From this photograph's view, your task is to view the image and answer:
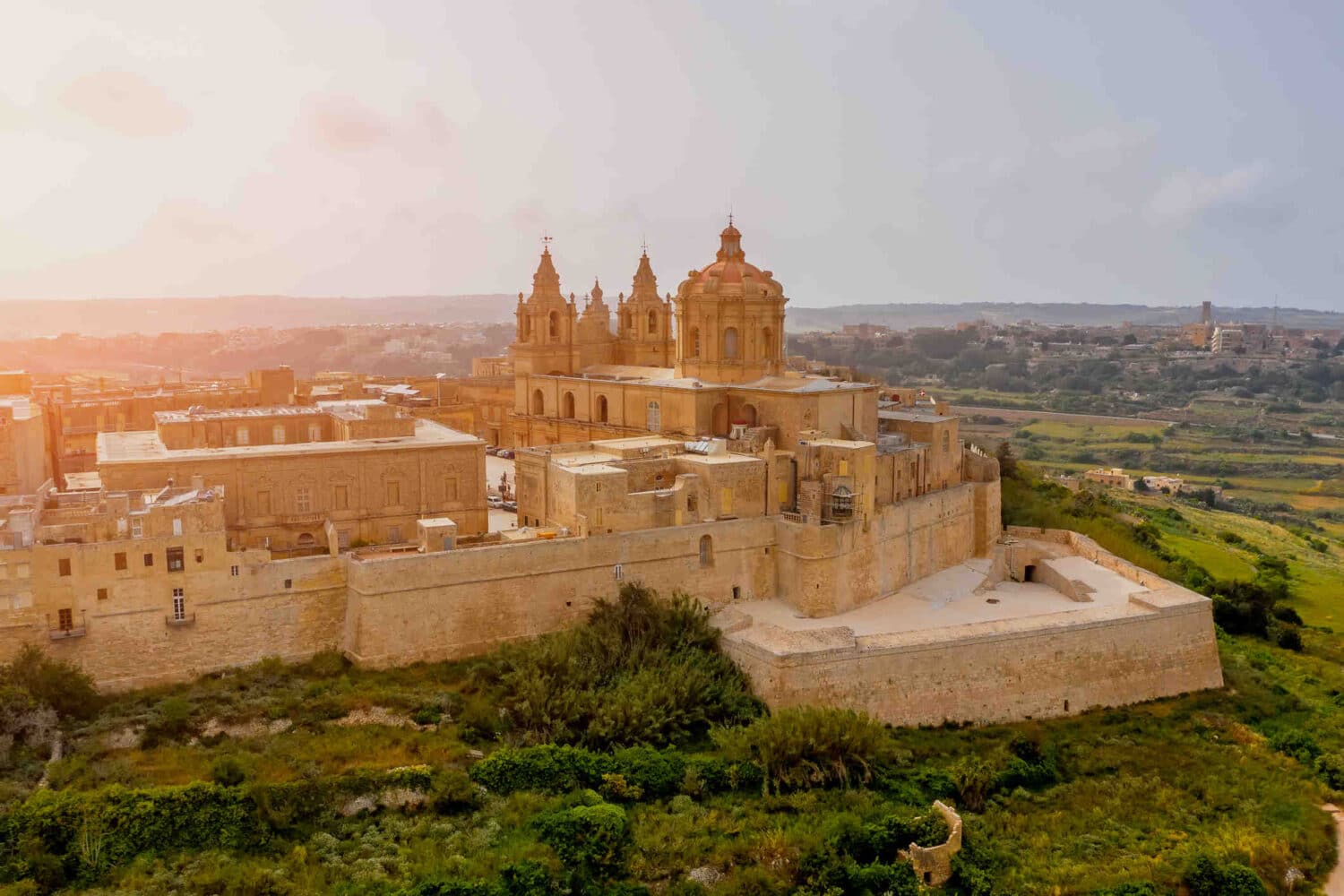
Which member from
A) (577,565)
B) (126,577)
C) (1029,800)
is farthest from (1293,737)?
(126,577)

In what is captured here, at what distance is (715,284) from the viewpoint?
34.6 meters

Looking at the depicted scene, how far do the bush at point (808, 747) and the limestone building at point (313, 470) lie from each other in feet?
32.8

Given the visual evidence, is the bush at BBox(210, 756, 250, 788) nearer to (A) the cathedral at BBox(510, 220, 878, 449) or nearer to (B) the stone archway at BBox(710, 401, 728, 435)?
(A) the cathedral at BBox(510, 220, 878, 449)

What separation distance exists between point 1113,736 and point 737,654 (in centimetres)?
833

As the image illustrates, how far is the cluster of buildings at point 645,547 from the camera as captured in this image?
22391 millimetres

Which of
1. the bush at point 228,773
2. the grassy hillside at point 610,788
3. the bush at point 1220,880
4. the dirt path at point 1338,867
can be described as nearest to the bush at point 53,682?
the grassy hillside at point 610,788

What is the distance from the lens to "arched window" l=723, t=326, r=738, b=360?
113ft

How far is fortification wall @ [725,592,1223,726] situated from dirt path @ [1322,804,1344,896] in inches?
185

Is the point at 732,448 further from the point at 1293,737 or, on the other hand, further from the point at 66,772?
the point at 66,772

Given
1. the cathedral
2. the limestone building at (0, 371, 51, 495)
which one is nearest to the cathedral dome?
the cathedral

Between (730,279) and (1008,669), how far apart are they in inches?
584

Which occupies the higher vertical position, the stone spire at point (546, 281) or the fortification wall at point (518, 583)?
the stone spire at point (546, 281)

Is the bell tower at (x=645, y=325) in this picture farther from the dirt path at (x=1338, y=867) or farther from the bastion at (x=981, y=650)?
the dirt path at (x=1338, y=867)

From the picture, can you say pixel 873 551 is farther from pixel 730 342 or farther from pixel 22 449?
pixel 22 449
